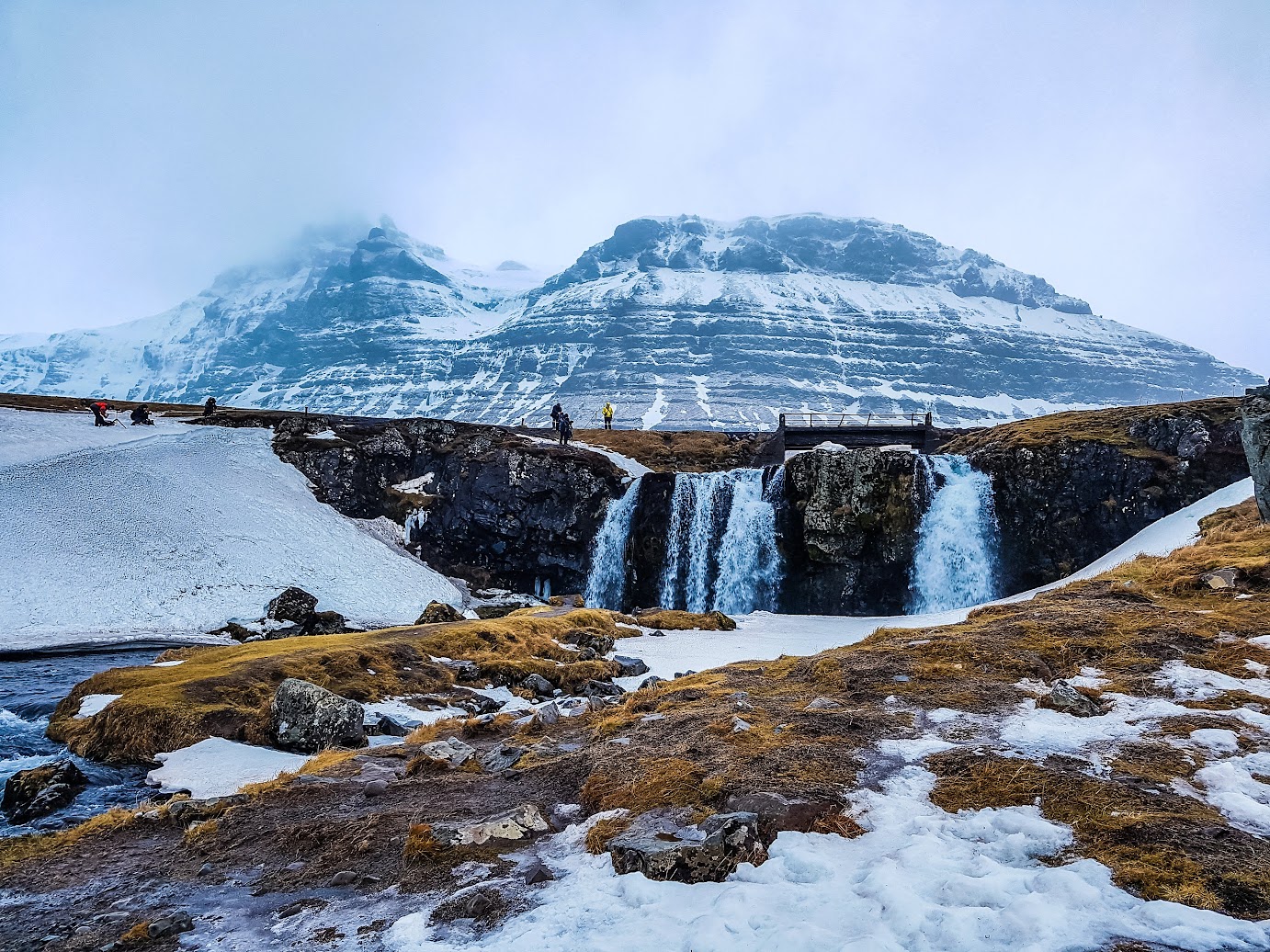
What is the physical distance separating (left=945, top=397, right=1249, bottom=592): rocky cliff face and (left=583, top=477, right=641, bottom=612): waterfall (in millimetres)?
20218

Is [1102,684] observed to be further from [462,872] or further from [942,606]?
[942,606]

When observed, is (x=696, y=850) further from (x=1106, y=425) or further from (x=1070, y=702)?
(x=1106, y=425)

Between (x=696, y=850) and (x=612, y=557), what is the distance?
3623 cm

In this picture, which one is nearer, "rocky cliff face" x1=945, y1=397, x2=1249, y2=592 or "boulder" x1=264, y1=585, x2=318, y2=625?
"boulder" x1=264, y1=585, x2=318, y2=625

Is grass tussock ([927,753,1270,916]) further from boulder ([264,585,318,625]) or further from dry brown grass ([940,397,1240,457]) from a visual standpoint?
dry brown grass ([940,397,1240,457])

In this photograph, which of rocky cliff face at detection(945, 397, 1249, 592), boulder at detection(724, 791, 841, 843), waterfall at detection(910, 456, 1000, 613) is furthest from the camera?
waterfall at detection(910, 456, 1000, 613)

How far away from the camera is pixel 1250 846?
16.4ft

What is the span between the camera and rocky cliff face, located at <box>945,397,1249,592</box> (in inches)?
1331

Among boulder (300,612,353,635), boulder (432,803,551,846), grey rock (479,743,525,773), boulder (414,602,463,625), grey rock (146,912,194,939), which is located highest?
boulder (432,803,551,846)

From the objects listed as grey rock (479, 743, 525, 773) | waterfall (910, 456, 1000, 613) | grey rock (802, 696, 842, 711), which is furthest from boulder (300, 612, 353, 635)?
waterfall (910, 456, 1000, 613)

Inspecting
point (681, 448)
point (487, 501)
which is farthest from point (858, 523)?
point (487, 501)

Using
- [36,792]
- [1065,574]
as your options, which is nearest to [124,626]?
[36,792]

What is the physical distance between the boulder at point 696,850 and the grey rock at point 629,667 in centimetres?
1240

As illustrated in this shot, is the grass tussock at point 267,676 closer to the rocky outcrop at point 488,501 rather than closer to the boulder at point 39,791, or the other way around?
the boulder at point 39,791
